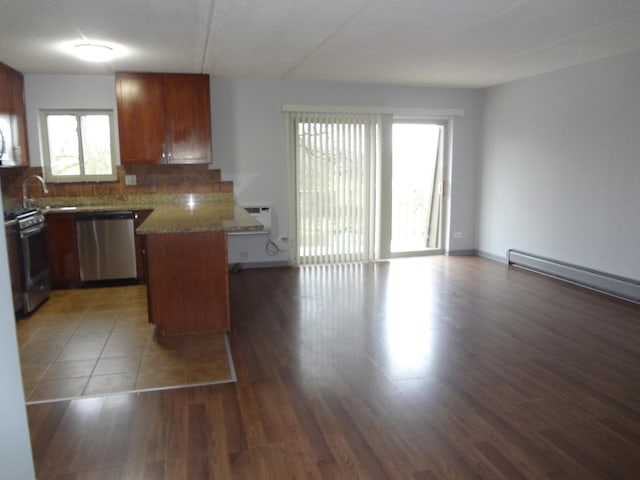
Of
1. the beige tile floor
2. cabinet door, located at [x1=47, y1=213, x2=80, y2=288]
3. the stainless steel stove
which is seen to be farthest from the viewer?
cabinet door, located at [x1=47, y1=213, x2=80, y2=288]

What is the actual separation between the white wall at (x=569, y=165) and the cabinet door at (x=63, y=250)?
5.50m

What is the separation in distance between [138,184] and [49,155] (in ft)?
3.50

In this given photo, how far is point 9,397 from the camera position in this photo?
1332 millimetres

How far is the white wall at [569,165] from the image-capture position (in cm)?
470

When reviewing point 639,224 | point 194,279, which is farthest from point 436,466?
point 639,224

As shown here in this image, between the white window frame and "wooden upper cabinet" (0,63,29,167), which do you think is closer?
"wooden upper cabinet" (0,63,29,167)

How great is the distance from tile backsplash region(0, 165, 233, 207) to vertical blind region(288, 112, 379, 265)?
106 centimetres

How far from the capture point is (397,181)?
272 inches

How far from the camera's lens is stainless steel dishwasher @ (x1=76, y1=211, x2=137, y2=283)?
5332 mm

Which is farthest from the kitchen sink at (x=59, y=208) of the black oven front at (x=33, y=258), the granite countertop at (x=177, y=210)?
the black oven front at (x=33, y=258)

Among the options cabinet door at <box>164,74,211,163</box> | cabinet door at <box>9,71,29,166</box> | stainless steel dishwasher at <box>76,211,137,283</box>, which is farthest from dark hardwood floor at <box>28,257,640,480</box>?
cabinet door at <box>9,71,29,166</box>

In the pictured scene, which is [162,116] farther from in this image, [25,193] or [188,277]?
[188,277]

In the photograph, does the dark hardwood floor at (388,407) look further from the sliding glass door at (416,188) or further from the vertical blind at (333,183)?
the sliding glass door at (416,188)

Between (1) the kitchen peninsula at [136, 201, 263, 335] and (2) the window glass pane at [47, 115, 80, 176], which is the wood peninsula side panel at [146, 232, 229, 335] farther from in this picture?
(2) the window glass pane at [47, 115, 80, 176]
